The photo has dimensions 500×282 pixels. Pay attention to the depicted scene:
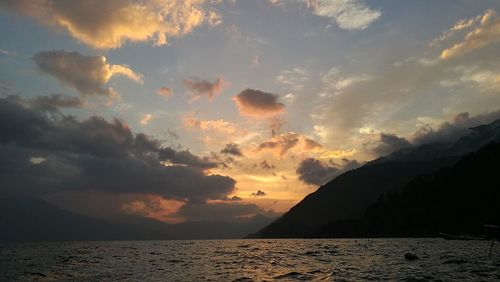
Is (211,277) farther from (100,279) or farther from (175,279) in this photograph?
(100,279)

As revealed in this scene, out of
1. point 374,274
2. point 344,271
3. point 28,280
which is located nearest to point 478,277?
point 374,274

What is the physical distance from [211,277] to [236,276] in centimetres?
322

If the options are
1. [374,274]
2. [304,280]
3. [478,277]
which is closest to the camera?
[478,277]

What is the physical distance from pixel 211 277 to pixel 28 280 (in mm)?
26655

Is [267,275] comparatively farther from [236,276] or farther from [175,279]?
[175,279]

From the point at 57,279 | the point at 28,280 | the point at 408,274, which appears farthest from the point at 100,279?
the point at 408,274

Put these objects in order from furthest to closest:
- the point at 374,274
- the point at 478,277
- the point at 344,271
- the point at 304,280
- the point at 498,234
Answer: the point at 498,234 → the point at 344,271 → the point at 374,274 → the point at 304,280 → the point at 478,277

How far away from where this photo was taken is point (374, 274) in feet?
161

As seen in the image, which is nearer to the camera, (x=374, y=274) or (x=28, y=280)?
(x=374, y=274)

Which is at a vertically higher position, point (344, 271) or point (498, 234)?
point (498, 234)

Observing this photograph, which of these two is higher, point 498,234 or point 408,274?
point 498,234

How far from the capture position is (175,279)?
50.2m

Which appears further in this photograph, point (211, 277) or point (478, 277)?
point (211, 277)

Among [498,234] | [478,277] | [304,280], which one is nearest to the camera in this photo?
[478,277]
